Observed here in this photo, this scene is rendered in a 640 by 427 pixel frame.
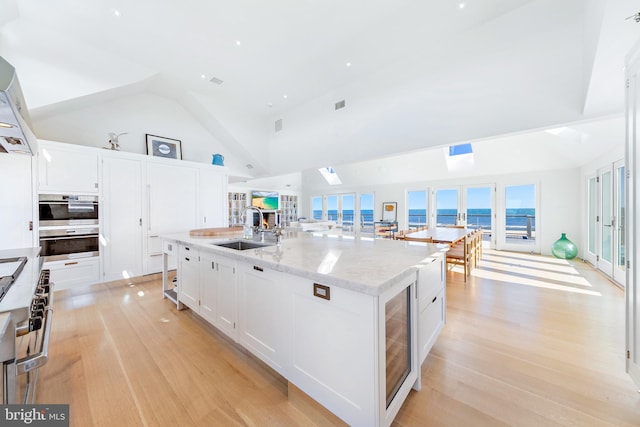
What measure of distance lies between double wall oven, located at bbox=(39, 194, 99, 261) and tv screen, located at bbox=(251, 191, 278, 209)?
200 inches

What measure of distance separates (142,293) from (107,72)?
3298 mm

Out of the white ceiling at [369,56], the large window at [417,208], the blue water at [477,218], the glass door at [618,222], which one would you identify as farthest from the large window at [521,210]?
the white ceiling at [369,56]

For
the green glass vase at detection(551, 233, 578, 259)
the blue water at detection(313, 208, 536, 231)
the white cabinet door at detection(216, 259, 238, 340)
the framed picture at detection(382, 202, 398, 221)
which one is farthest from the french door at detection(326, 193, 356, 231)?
the white cabinet door at detection(216, 259, 238, 340)

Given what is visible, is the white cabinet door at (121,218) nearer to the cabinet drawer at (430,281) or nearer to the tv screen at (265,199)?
the cabinet drawer at (430,281)

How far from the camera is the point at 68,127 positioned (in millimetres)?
3838

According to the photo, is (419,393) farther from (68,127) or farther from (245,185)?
(245,185)

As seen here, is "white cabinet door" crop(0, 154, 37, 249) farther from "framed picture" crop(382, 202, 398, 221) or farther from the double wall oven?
"framed picture" crop(382, 202, 398, 221)

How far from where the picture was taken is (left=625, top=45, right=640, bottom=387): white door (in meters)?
1.46

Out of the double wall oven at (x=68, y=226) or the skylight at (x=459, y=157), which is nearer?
the double wall oven at (x=68, y=226)

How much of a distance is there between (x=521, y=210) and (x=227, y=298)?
7.72 m

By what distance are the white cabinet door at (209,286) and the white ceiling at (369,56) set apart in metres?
2.75

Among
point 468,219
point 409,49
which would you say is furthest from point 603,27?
point 468,219

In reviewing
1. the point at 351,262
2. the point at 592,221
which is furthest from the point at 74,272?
the point at 592,221

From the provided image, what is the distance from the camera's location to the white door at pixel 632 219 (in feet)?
4.78
